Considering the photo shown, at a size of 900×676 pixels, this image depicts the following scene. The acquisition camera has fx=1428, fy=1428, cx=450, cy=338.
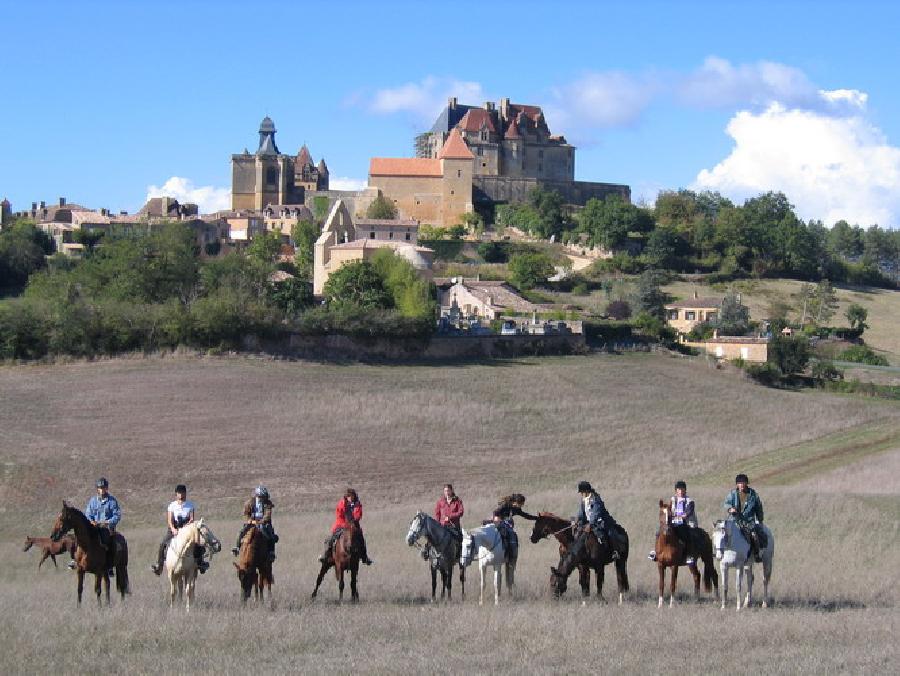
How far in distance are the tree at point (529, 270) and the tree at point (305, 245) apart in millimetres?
13658

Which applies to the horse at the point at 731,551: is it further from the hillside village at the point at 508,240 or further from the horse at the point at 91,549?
the hillside village at the point at 508,240

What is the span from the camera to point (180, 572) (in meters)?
18.2

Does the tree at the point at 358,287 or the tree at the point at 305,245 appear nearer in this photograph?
the tree at the point at 358,287

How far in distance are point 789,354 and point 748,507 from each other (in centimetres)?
5416

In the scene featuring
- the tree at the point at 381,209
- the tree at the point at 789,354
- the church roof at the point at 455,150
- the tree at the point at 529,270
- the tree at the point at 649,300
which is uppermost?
Result: the church roof at the point at 455,150

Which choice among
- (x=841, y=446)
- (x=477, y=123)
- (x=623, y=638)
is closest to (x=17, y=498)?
(x=623, y=638)

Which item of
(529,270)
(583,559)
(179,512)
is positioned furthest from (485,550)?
(529,270)

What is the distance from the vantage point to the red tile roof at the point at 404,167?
122 m

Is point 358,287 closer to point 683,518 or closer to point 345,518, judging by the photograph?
point 345,518

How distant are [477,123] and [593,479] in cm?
9146

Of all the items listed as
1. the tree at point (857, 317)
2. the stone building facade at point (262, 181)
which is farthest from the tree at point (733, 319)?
the stone building facade at point (262, 181)

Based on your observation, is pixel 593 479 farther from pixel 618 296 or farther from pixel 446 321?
pixel 618 296

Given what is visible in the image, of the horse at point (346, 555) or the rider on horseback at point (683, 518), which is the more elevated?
the rider on horseback at point (683, 518)

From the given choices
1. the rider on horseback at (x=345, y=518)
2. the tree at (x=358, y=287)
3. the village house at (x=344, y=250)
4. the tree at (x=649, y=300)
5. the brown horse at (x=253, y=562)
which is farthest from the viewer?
the tree at (x=649, y=300)
